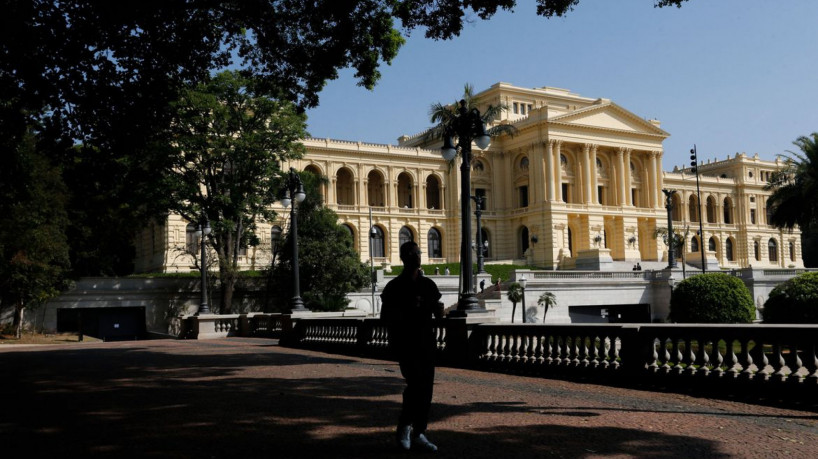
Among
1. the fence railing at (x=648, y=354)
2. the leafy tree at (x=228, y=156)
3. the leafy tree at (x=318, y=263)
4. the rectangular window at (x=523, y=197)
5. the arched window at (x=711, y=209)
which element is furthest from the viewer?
the arched window at (x=711, y=209)

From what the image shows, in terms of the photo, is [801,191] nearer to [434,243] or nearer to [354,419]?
[434,243]

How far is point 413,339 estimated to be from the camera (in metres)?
6.87

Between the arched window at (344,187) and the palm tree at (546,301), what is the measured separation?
29348mm

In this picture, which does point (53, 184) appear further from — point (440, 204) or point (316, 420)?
point (440, 204)

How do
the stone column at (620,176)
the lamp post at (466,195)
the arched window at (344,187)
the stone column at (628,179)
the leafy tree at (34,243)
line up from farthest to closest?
the stone column at (628,179), the stone column at (620,176), the arched window at (344,187), the leafy tree at (34,243), the lamp post at (466,195)

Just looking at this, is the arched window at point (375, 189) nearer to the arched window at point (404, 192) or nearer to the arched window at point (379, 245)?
the arched window at point (404, 192)

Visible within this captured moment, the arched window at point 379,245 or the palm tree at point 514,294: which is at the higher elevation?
the arched window at point 379,245

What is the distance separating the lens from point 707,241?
99438 millimetres

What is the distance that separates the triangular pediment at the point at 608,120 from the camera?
78.0 m

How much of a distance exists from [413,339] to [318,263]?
3620 cm

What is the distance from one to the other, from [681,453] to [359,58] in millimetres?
13032

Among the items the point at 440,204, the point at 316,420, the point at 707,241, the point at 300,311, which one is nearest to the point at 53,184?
the point at 300,311

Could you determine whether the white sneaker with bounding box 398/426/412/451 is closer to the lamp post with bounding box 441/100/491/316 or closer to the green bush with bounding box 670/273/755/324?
the lamp post with bounding box 441/100/491/316

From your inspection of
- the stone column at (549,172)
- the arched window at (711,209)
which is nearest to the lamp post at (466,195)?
the stone column at (549,172)
